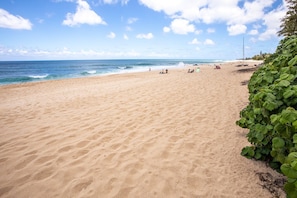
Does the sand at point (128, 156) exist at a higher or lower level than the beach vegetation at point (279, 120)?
lower

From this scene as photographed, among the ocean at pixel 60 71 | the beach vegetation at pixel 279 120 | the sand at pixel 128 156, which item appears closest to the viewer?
the beach vegetation at pixel 279 120

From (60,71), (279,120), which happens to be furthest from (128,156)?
(60,71)

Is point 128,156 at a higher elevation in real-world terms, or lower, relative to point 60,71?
lower

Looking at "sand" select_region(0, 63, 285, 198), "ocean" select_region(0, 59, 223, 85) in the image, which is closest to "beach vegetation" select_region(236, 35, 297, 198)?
"sand" select_region(0, 63, 285, 198)

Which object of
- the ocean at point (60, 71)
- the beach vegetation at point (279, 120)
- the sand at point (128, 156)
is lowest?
the sand at point (128, 156)

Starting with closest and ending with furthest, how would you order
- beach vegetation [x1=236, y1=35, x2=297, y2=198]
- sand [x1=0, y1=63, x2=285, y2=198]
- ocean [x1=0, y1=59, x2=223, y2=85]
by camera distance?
1. beach vegetation [x1=236, y1=35, x2=297, y2=198]
2. sand [x1=0, y1=63, x2=285, y2=198]
3. ocean [x1=0, y1=59, x2=223, y2=85]

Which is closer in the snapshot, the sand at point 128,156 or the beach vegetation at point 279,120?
the beach vegetation at point 279,120

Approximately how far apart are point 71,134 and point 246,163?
4.17 metres

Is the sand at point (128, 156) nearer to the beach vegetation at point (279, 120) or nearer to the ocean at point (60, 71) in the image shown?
the beach vegetation at point (279, 120)

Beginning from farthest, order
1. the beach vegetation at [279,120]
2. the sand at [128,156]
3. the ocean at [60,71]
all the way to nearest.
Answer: the ocean at [60,71] → the sand at [128,156] → the beach vegetation at [279,120]

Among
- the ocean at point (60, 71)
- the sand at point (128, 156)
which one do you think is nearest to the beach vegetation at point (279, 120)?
the sand at point (128, 156)

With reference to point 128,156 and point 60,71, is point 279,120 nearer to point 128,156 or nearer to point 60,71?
point 128,156

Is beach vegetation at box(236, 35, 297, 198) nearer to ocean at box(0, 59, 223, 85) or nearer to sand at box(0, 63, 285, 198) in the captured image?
→ sand at box(0, 63, 285, 198)

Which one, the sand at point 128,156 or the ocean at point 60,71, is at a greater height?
the ocean at point 60,71
